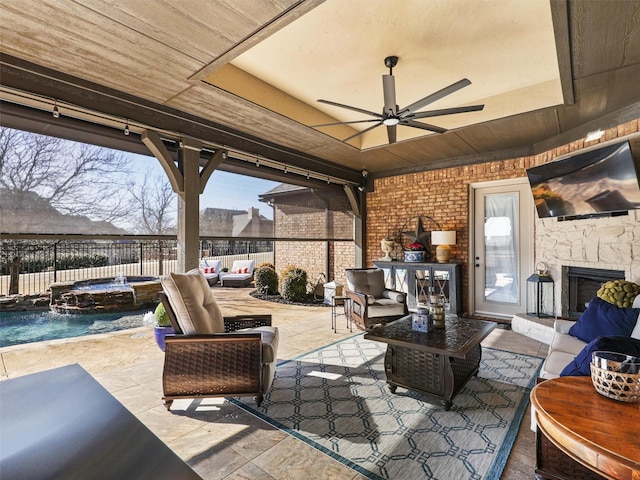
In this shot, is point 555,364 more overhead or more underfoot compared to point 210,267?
more underfoot

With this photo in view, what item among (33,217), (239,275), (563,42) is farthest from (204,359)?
(239,275)

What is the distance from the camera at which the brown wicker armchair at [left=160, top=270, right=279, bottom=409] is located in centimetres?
247

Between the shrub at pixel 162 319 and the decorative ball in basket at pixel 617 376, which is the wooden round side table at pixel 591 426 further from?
the shrub at pixel 162 319

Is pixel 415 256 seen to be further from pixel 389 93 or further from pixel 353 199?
pixel 389 93

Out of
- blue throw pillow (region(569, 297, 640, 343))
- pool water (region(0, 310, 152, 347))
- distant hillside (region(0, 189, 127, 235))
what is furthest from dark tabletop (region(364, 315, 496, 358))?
pool water (region(0, 310, 152, 347))

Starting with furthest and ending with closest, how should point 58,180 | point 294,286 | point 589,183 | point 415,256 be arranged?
point 294,286
point 415,256
point 589,183
point 58,180

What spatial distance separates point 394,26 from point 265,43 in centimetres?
112

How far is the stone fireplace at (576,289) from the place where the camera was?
4.21 metres

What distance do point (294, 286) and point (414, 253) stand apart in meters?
2.60

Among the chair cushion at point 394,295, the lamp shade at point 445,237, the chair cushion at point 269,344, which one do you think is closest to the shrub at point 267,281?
the chair cushion at point 394,295

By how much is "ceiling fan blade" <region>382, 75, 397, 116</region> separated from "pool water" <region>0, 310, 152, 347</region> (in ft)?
15.8

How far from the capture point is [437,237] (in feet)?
18.0

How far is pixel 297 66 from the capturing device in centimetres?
328

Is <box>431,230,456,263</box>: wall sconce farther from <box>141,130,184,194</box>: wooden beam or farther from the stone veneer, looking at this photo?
<box>141,130,184,194</box>: wooden beam
